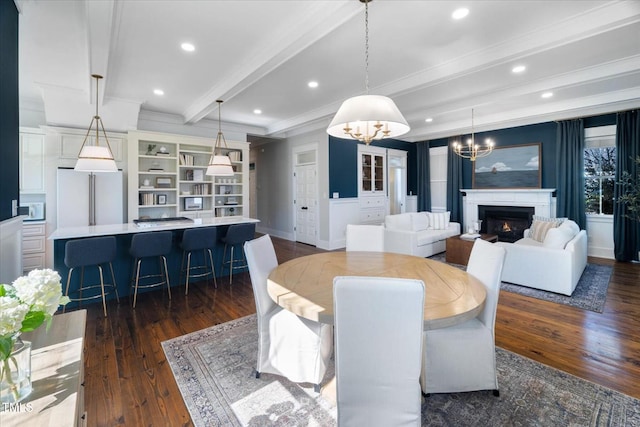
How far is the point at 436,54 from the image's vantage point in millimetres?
3324

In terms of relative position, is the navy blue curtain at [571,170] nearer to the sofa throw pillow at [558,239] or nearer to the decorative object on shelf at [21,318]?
the sofa throw pillow at [558,239]

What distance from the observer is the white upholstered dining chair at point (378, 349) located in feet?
3.82

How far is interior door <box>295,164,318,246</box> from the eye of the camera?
675cm

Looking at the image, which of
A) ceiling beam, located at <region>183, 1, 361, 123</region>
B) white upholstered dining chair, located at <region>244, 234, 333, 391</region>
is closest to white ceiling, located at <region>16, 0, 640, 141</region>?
ceiling beam, located at <region>183, 1, 361, 123</region>

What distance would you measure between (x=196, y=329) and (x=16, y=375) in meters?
1.99

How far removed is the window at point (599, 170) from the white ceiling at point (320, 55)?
710 millimetres

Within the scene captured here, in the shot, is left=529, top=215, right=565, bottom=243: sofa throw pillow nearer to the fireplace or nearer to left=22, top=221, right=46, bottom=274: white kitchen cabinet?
the fireplace

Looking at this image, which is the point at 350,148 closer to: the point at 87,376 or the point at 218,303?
the point at 218,303

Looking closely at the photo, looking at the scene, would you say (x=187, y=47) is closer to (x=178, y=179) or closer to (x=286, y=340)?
(x=178, y=179)

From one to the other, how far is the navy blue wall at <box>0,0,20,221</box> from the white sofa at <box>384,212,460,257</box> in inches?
193

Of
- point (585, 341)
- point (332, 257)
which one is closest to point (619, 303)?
point (585, 341)

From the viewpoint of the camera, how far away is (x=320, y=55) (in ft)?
10.8

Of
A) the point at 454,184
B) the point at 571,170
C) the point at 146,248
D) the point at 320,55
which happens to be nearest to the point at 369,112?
the point at 320,55

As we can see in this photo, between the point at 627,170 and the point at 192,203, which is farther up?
the point at 627,170
